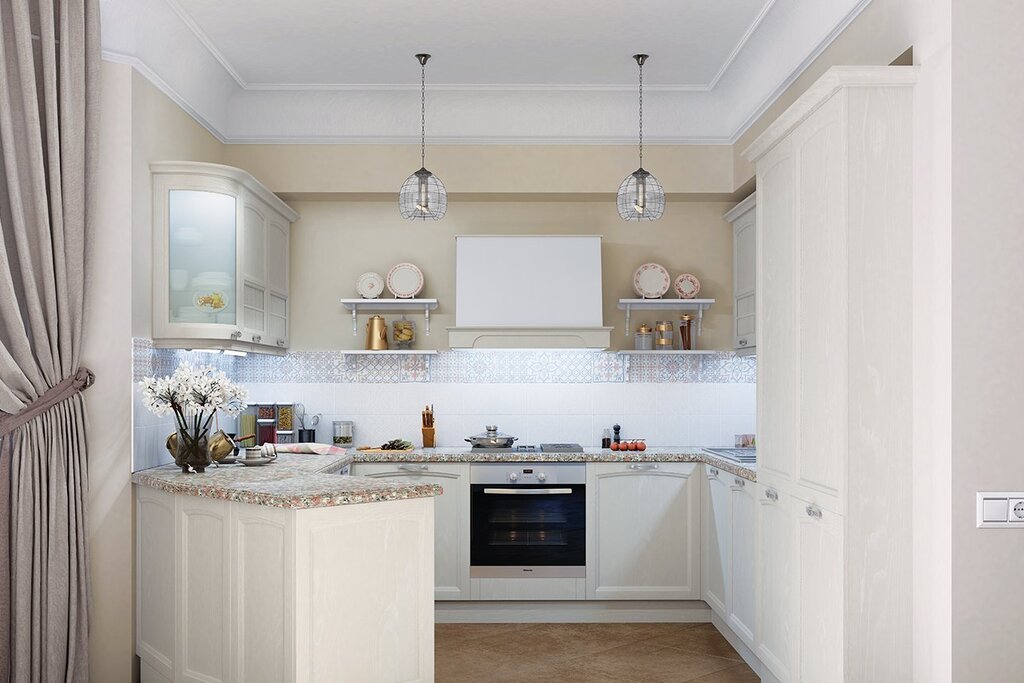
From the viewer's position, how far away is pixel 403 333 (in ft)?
17.6

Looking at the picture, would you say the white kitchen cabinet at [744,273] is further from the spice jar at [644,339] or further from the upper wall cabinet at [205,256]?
the upper wall cabinet at [205,256]

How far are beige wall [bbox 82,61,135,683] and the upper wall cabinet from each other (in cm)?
25

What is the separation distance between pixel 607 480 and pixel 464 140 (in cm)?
226

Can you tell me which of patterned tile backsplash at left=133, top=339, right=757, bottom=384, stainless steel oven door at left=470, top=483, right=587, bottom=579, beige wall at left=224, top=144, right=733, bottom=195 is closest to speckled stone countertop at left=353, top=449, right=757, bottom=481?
stainless steel oven door at left=470, top=483, right=587, bottom=579

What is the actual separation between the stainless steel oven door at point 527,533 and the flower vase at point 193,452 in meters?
1.68

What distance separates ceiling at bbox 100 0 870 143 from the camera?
3.92 metres

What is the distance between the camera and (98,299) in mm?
3605

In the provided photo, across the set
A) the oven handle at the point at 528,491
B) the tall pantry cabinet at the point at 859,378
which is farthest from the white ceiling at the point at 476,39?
the oven handle at the point at 528,491

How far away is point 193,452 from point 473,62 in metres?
2.54

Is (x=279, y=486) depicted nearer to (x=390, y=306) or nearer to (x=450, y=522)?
(x=450, y=522)

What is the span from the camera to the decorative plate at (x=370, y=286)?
5402 millimetres

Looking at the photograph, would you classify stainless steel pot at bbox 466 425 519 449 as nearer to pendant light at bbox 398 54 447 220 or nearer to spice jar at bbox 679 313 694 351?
spice jar at bbox 679 313 694 351

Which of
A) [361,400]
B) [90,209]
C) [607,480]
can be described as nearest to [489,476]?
[607,480]

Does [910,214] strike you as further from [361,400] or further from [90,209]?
[361,400]
